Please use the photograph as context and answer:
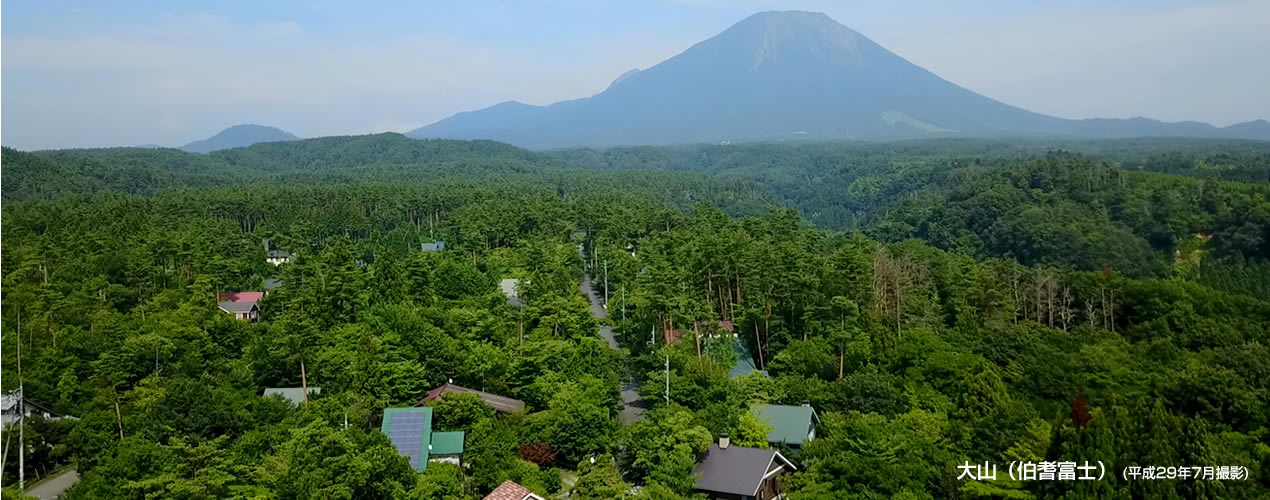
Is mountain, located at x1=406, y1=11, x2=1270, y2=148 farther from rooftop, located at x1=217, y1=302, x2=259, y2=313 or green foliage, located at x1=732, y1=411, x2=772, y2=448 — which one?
green foliage, located at x1=732, y1=411, x2=772, y2=448

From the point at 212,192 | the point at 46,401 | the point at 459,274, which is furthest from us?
the point at 212,192

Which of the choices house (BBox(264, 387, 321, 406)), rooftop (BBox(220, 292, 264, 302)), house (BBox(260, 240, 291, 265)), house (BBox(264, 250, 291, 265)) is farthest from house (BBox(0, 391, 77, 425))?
house (BBox(260, 240, 291, 265))

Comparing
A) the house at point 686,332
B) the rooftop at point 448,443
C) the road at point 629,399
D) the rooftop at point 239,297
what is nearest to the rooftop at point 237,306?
the rooftop at point 239,297

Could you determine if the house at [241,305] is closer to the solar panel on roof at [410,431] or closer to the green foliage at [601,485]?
the solar panel on roof at [410,431]

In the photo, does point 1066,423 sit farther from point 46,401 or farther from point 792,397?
point 46,401

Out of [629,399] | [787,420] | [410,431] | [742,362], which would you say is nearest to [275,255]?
[629,399]

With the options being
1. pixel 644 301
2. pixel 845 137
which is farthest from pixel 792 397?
pixel 845 137
